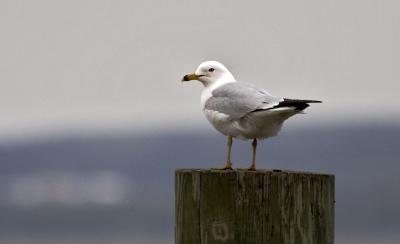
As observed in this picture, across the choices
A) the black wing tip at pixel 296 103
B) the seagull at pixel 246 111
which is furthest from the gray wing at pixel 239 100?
the black wing tip at pixel 296 103

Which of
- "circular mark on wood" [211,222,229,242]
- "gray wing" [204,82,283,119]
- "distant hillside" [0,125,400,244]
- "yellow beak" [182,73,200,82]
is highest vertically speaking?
"distant hillside" [0,125,400,244]

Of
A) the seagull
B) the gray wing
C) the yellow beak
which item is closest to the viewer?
the seagull

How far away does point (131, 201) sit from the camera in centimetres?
13000

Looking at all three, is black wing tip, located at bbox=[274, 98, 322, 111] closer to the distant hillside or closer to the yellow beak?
the yellow beak

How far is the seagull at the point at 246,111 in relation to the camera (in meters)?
10.3

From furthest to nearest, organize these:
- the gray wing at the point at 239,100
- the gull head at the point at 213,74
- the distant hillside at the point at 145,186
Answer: the distant hillside at the point at 145,186
the gull head at the point at 213,74
the gray wing at the point at 239,100

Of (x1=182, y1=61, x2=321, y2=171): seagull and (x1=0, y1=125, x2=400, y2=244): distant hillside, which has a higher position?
(x1=0, y1=125, x2=400, y2=244): distant hillside

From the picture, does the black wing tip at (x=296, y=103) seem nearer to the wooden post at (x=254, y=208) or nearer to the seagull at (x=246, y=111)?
the seagull at (x=246, y=111)

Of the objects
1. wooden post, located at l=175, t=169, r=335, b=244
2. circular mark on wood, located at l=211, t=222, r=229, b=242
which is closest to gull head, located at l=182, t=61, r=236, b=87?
wooden post, located at l=175, t=169, r=335, b=244

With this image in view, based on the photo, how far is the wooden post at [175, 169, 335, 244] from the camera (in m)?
8.04

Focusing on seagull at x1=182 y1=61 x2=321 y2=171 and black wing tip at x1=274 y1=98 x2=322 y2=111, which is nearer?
black wing tip at x1=274 y1=98 x2=322 y2=111

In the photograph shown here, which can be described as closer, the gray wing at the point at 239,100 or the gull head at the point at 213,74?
the gray wing at the point at 239,100

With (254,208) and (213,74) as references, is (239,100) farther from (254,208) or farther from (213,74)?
(254,208)

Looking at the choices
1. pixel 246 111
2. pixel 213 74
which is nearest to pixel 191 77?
pixel 213 74
